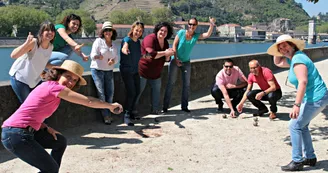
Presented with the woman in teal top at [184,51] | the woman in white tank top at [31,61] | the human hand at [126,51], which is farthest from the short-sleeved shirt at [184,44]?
the woman in white tank top at [31,61]

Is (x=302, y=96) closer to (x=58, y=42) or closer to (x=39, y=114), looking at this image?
(x=39, y=114)

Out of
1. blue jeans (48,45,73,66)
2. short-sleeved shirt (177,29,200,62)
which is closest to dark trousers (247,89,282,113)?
short-sleeved shirt (177,29,200,62)

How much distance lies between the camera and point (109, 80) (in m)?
6.12

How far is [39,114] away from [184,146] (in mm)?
2412

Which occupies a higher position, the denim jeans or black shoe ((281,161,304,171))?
the denim jeans

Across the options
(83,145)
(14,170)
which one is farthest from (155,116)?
(14,170)

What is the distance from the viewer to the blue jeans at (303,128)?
3840 mm

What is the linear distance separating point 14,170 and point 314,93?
10.4ft

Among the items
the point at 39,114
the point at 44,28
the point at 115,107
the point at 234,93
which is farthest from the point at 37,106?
the point at 234,93

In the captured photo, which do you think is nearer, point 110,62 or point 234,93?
point 110,62

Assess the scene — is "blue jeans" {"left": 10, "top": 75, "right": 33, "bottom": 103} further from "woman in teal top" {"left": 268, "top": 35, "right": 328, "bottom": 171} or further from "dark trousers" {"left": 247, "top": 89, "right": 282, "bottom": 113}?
"dark trousers" {"left": 247, "top": 89, "right": 282, "bottom": 113}

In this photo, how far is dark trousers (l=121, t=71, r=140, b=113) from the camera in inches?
248

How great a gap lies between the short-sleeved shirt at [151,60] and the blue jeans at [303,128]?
2906mm

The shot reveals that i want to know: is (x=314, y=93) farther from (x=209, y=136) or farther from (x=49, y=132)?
(x=49, y=132)
